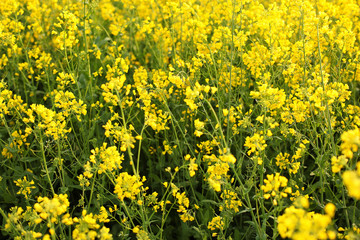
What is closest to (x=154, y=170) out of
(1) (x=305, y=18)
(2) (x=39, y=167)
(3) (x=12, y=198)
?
(2) (x=39, y=167)

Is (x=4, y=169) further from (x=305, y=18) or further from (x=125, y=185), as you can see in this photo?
(x=305, y=18)

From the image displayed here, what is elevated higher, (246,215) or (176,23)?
(176,23)

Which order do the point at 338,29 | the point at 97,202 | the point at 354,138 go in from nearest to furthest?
the point at 354,138 < the point at 97,202 < the point at 338,29

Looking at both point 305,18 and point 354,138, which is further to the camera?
point 305,18

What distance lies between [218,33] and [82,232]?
7.58 ft

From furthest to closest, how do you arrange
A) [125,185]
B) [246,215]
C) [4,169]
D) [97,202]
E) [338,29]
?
[338,29] → [4,169] → [246,215] → [97,202] → [125,185]

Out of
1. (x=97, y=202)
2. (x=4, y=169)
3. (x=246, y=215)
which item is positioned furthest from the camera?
(x=4, y=169)

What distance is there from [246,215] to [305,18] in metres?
1.63

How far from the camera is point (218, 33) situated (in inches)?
142

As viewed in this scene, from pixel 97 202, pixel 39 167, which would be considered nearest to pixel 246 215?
pixel 97 202

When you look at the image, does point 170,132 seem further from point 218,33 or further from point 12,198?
point 12,198

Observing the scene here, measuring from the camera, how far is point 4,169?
3486 millimetres

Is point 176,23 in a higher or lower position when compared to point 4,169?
higher

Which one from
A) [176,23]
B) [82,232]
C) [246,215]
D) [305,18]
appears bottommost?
[246,215]
